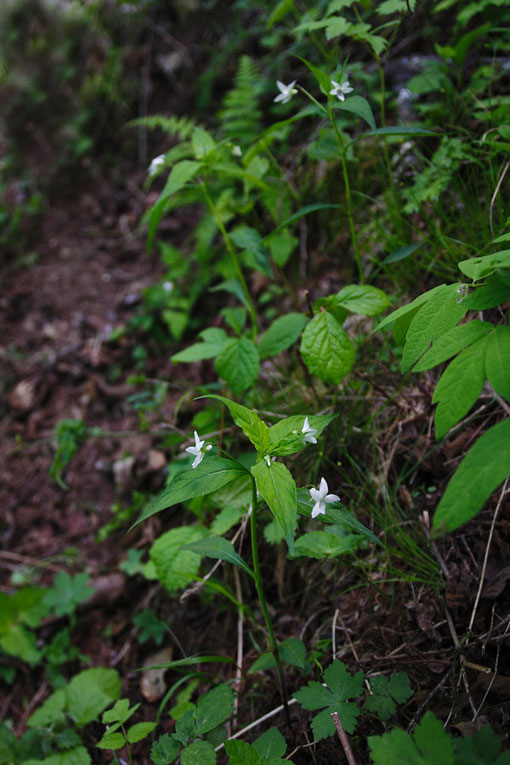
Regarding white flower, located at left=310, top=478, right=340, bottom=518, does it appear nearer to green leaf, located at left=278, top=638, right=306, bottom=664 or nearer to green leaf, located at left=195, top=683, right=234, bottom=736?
green leaf, located at left=278, top=638, right=306, bottom=664

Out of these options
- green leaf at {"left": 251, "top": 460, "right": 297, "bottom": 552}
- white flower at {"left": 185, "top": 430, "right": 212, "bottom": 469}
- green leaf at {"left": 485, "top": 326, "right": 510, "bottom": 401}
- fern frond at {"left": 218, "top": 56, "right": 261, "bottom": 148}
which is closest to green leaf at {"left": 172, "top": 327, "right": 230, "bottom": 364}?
white flower at {"left": 185, "top": 430, "right": 212, "bottom": 469}

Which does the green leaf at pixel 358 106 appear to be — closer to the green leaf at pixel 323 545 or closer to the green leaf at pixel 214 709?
the green leaf at pixel 323 545

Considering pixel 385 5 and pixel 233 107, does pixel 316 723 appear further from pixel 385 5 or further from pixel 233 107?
pixel 233 107

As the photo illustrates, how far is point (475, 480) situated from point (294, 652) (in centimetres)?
93

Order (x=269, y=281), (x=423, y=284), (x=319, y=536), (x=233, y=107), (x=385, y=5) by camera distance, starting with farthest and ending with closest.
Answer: (x=233, y=107)
(x=269, y=281)
(x=423, y=284)
(x=385, y=5)
(x=319, y=536)

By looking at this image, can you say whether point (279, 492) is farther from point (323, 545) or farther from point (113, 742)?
point (113, 742)

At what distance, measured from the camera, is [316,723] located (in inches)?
50.6

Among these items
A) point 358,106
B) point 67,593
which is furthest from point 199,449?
point 67,593

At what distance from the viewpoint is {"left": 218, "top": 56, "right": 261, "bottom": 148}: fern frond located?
3.31 metres

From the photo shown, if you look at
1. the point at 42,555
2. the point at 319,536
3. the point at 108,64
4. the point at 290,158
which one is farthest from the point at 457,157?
the point at 108,64

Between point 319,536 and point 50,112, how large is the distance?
5817mm

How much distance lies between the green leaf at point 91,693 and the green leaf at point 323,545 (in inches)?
45.1

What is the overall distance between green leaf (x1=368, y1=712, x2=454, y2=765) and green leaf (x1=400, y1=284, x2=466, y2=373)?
31.1 inches

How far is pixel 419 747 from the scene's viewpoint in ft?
3.23
